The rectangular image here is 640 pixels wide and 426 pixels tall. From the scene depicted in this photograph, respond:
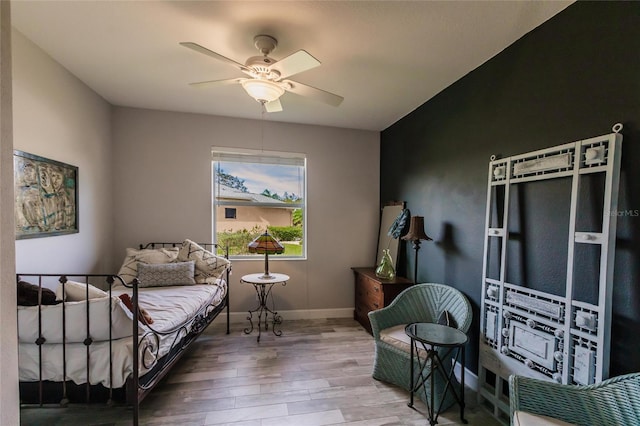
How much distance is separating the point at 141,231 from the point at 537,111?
4.13 metres

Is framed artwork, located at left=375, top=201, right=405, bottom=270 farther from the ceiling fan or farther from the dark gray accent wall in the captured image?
the ceiling fan

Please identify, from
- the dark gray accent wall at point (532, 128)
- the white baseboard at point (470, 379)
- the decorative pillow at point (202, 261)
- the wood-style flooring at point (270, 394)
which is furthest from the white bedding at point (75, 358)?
the dark gray accent wall at point (532, 128)

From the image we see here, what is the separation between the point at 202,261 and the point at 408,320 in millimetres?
2321

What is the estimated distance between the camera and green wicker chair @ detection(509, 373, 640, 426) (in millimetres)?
1233

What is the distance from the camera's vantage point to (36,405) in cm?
160

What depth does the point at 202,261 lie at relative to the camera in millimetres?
3213

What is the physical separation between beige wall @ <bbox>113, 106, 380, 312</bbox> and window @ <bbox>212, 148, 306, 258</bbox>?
130 mm

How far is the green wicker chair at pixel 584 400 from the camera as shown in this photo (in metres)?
1.23

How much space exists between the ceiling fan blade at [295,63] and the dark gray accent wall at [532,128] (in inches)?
59.4

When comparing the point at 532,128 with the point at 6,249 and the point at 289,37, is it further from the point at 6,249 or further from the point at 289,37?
the point at 6,249

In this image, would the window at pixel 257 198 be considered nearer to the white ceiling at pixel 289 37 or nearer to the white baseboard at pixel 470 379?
the white ceiling at pixel 289 37

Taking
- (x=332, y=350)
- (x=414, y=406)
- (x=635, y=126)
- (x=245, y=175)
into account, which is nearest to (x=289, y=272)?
(x=332, y=350)

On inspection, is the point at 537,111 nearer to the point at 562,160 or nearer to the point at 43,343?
the point at 562,160

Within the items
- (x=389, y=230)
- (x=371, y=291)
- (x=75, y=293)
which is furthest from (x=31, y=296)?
(x=389, y=230)
